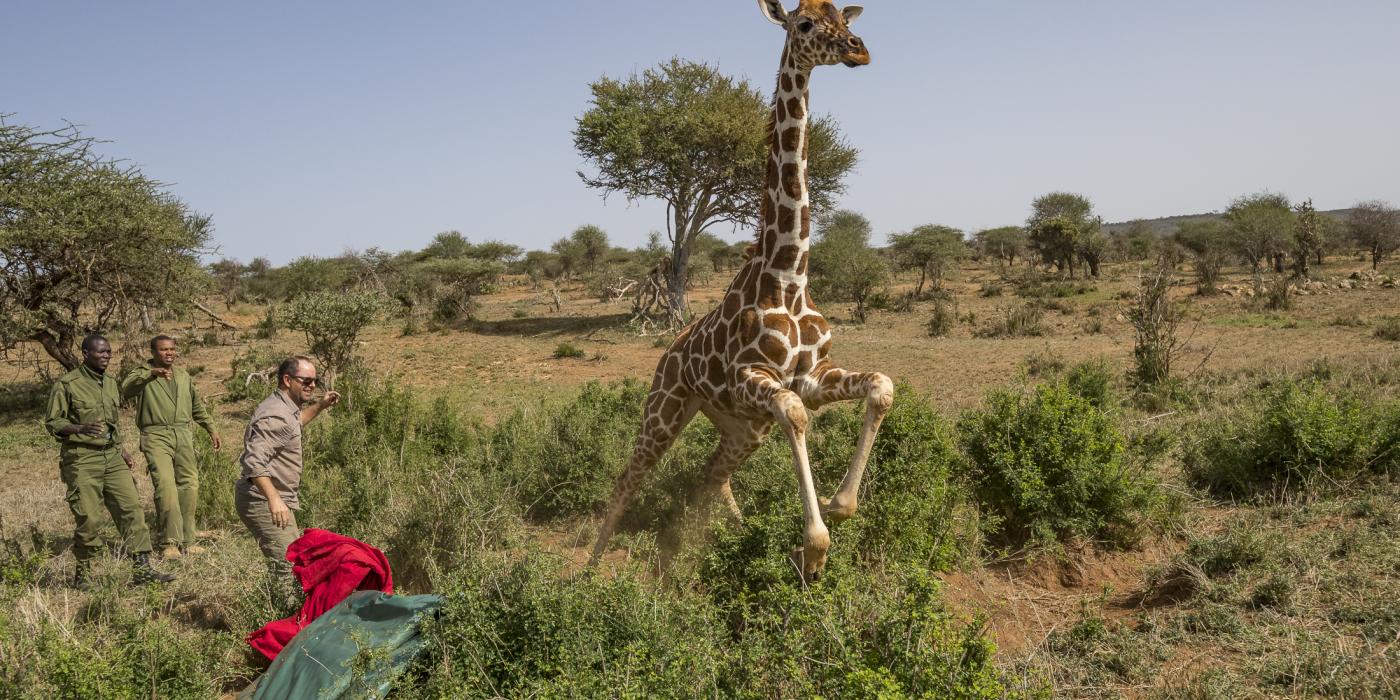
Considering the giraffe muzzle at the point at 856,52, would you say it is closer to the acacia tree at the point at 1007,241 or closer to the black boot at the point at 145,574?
the black boot at the point at 145,574

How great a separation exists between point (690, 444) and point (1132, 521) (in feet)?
12.3

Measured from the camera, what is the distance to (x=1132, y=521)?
5547mm

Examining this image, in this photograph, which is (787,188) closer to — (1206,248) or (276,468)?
(276,468)

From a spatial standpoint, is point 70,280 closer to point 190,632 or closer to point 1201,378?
point 190,632

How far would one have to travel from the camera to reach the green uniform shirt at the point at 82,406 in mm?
5816

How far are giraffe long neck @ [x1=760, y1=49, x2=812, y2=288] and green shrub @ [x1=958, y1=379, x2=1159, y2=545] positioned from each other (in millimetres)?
2320

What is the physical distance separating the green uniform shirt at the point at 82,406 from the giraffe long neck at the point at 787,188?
210 inches

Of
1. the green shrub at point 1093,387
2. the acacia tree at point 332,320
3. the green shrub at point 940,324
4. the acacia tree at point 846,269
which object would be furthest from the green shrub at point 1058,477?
the acacia tree at point 846,269

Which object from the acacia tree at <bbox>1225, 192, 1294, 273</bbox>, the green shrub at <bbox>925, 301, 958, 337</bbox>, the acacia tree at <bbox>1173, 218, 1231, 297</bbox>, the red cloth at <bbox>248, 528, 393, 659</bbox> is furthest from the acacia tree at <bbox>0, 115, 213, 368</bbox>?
the acacia tree at <bbox>1225, 192, 1294, 273</bbox>

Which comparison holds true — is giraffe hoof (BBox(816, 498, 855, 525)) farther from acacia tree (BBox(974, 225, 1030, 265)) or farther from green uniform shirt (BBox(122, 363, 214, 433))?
acacia tree (BBox(974, 225, 1030, 265))

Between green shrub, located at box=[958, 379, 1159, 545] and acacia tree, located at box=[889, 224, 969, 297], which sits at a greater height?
acacia tree, located at box=[889, 224, 969, 297]

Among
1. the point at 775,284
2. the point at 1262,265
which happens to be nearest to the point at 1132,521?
the point at 775,284

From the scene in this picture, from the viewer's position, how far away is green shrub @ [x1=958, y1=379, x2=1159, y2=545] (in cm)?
550

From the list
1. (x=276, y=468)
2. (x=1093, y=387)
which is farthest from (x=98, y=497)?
(x=1093, y=387)
